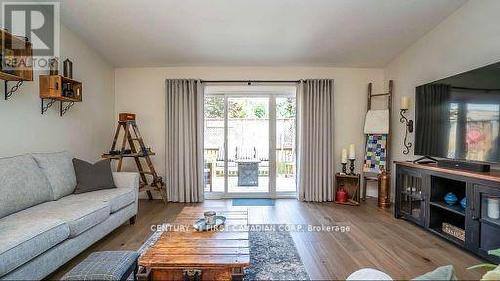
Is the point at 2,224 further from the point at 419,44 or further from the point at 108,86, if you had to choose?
the point at 419,44

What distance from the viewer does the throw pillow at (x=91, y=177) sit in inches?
116

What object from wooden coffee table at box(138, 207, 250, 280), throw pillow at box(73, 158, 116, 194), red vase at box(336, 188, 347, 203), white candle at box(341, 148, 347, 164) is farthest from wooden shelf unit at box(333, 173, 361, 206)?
throw pillow at box(73, 158, 116, 194)

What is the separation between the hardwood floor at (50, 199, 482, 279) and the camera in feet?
7.32

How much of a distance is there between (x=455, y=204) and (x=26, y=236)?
3.81 metres

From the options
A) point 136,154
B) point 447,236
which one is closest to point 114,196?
point 136,154

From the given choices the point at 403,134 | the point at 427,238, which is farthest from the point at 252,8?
the point at 427,238

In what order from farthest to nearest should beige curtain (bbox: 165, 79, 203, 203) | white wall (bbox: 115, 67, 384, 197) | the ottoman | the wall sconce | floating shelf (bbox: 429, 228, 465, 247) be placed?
white wall (bbox: 115, 67, 384, 197) → beige curtain (bbox: 165, 79, 203, 203) → the wall sconce → floating shelf (bbox: 429, 228, 465, 247) → the ottoman

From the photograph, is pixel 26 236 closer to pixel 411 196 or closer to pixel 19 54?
pixel 19 54

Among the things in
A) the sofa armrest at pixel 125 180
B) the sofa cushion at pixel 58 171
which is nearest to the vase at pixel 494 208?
the sofa armrest at pixel 125 180

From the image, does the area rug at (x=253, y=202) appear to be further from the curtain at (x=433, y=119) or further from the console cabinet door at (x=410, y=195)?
the curtain at (x=433, y=119)

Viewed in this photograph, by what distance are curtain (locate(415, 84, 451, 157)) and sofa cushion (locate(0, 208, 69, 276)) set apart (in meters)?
3.75

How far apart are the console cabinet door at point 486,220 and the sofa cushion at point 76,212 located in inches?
136

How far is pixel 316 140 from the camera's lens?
14.2 feet

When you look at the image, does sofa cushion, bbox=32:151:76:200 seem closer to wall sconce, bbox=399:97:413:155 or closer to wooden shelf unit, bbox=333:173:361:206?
A: wooden shelf unit, bbox=333:173:361:206
